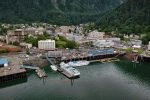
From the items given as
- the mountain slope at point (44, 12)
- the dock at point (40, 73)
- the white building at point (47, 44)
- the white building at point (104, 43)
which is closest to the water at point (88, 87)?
the dock at point (40, 73)

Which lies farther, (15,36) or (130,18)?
(130,18)

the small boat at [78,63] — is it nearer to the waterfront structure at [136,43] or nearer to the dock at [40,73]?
the dock at [40,73]

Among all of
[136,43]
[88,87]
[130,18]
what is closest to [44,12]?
[130,18]

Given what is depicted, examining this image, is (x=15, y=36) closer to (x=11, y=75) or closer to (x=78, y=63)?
(x=78, y=63)

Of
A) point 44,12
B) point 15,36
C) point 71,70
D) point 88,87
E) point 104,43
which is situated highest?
point 44,12

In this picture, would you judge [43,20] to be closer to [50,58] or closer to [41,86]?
[50,58]

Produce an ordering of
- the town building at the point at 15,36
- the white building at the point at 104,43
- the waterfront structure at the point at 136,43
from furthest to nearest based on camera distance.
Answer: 1. the white building at the point at 104,43
2. the town building at the point at 15,36
3. the waterfront structure at the point at 136,43

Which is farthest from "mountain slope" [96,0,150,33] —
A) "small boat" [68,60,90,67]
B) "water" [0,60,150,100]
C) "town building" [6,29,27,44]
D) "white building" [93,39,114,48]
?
"water" [0,60,150,100]
